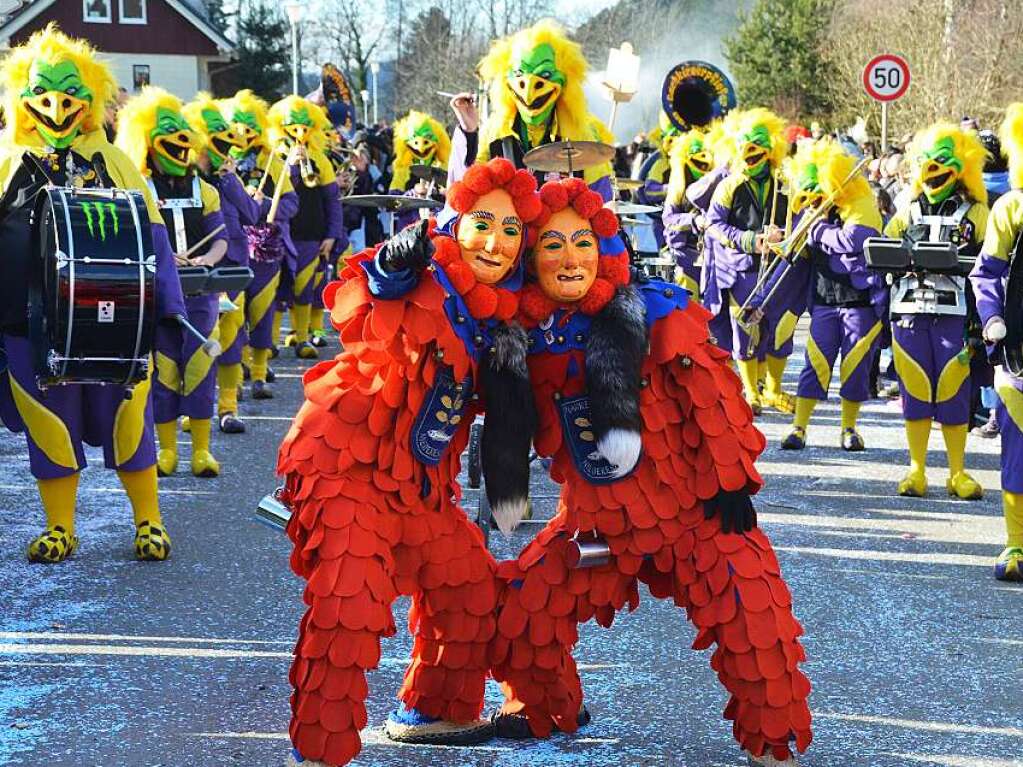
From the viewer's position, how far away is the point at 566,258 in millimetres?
3936

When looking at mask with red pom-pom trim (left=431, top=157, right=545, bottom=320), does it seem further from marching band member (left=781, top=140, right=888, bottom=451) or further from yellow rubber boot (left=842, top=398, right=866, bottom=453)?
yellow rubber boot (left=842, top=398, right=866, bottom=453)

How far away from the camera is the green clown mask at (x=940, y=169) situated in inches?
297

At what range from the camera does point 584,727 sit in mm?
4414

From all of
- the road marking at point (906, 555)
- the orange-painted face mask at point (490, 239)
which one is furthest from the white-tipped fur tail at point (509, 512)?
the road marking at point (906, 555)

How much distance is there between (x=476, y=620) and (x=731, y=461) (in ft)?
2.76

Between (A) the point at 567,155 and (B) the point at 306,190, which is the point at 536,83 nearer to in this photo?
(A) the point at 567,155

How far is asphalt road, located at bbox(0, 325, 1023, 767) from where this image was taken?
4.27 m

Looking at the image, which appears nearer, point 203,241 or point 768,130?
point 203,241

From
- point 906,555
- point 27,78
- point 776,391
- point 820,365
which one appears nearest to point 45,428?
point 27,78

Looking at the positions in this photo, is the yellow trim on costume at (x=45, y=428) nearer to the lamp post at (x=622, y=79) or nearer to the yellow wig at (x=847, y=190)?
the lamp post at (x=622, y=79)

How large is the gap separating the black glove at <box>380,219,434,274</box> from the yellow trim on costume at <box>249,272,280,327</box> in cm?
685

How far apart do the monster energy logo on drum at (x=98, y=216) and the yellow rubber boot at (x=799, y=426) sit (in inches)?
197

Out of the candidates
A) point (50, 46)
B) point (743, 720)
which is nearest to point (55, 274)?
point (50, 46)

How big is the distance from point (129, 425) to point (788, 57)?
37.3 metres
